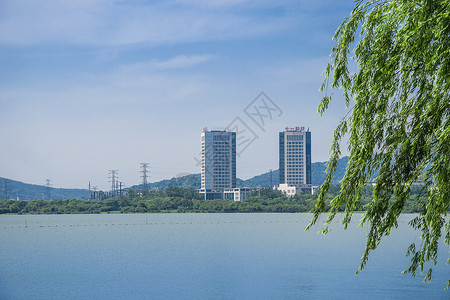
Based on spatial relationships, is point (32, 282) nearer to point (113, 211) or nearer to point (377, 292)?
point (377, 292)

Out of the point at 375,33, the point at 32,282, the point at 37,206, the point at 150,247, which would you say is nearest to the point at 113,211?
the point at 37,206

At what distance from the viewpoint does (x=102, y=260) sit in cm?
4338

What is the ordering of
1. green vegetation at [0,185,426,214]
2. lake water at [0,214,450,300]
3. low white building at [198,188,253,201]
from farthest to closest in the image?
1. low white building at [198,188,253,201]
2. green vegetation at [0,185,426,214]
3. lake water at [0,214,450,300]

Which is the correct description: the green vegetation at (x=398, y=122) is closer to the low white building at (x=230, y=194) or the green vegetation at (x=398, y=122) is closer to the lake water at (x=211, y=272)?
the lake water at (x=211, y=272)

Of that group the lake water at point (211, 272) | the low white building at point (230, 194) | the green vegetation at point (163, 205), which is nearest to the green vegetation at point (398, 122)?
the lake water at point (211, 272)

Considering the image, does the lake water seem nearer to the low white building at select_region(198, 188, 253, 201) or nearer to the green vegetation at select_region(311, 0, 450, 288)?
the green vegetation at select_region(311, 0, 450, 288)

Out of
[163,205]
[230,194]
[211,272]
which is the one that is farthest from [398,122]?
[230,194]

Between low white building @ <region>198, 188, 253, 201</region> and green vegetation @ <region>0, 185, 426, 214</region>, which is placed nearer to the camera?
green vegetation @ <region>0, 185, 426, 214</region>

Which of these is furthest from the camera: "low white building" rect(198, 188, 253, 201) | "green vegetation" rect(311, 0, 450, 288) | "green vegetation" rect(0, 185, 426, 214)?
"low white building" rect(198, 188, 253, 201)

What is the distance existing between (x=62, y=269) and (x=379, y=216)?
32.6 meters

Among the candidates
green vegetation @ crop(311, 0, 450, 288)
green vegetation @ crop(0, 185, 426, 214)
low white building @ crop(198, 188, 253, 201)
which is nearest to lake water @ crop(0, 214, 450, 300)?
green vegetation @ crop(311, 0, 450, 288)

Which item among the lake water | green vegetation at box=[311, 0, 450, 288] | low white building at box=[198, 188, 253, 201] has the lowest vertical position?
the lake water

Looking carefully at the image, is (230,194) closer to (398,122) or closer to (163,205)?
(163,205)

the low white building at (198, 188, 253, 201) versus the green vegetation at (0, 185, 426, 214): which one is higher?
the low white building at (198, 188, 253, 201)
